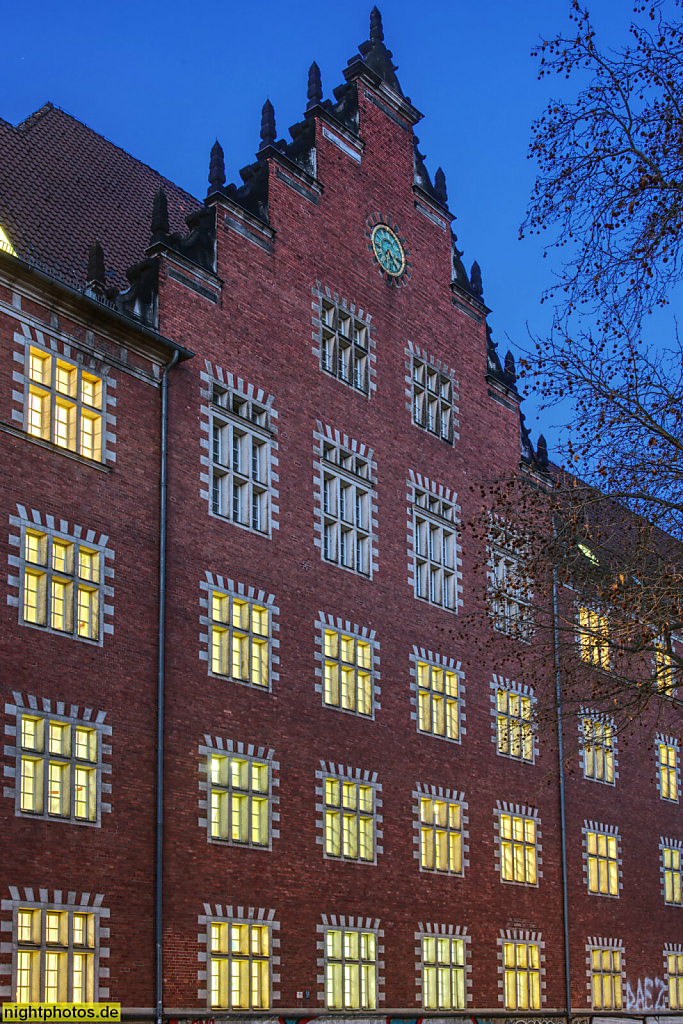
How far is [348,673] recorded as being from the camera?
3512cm

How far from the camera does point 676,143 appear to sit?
1745 centimetres

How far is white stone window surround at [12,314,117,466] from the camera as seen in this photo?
27.3 m

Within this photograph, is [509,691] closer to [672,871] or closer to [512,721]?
[512,721]

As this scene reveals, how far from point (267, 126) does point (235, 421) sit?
28.9 ft

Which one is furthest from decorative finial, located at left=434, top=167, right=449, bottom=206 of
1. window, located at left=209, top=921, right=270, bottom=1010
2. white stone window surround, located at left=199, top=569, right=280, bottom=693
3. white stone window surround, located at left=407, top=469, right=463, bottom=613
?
window, located at left=209, top=921, right=270, bottom=1010

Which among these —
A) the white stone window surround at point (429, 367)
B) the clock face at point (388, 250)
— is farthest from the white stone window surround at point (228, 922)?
the clock face at point (388, 250)

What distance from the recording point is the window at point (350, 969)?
105 ft

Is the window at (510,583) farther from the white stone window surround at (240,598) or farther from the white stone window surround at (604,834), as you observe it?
the white stone window surround at (604,834)

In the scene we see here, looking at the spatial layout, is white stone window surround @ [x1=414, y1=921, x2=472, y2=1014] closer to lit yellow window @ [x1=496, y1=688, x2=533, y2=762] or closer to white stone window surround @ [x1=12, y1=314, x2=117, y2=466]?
lit yellow window @ [x1=496, y1=688, x2=533, y2=762]

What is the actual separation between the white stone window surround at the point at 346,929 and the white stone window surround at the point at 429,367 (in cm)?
1411

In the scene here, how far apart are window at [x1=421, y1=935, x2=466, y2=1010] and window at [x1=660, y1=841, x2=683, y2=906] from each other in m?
15.7

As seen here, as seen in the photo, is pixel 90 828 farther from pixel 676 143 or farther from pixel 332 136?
pixel 332 136

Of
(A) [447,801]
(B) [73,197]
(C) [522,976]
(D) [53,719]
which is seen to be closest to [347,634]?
(A) [447,801]

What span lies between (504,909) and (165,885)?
1429 cm
